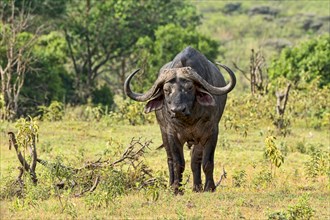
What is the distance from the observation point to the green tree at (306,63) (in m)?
23.4

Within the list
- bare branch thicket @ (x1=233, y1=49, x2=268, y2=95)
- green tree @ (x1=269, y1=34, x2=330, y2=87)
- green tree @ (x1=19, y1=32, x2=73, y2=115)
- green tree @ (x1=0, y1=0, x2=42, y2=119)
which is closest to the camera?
green tree @ (x1=0, y1=0, x2=42, y2=119)

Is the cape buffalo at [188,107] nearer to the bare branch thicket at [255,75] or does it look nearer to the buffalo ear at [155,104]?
the buffalo ear at [155,104]

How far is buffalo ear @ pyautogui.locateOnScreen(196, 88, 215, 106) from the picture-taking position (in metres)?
8.35

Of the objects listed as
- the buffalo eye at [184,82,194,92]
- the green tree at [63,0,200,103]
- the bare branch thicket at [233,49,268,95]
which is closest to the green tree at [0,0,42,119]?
the green tree at [63,0,200,103]

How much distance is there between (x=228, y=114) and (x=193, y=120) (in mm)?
8618

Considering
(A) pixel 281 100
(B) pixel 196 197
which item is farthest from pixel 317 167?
(A) pixel 281 100

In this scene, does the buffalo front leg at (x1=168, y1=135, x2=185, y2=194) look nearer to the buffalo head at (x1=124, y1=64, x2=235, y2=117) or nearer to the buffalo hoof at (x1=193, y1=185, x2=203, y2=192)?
the buffalo hoof at (x1=193, y1=185, x2=203, y2=192)

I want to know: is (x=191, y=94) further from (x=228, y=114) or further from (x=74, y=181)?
(x=228, y=114)

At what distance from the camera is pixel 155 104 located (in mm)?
8578

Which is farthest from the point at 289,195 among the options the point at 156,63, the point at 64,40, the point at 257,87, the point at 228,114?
the point at 64,40

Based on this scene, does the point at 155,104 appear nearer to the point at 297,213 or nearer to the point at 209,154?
the point at 209,154

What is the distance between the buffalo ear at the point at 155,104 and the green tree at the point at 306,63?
14021 millimetres

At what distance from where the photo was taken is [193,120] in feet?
27.7

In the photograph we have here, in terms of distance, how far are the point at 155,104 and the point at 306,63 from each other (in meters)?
16.0
